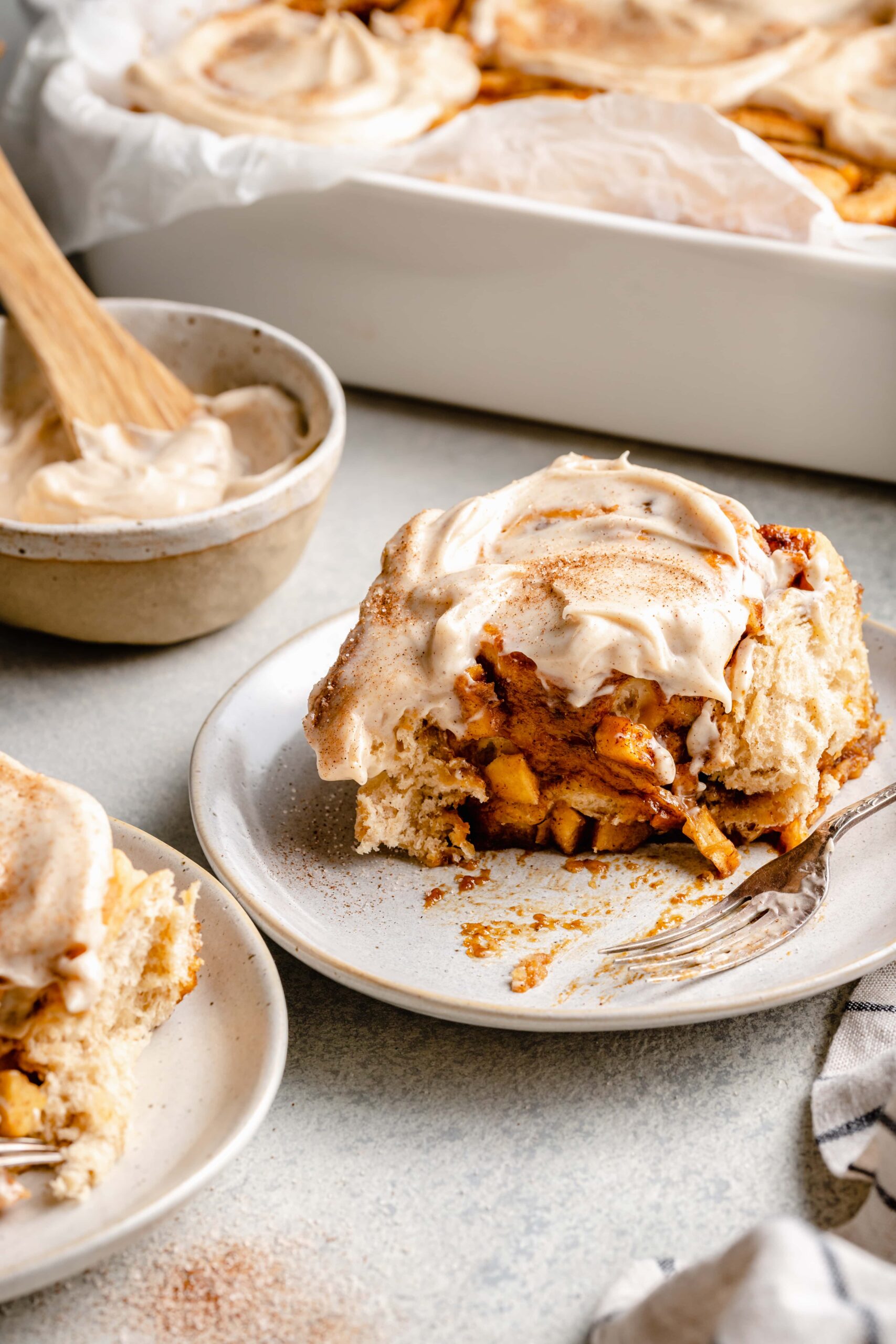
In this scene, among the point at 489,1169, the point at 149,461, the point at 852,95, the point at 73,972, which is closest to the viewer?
the point at 73,972

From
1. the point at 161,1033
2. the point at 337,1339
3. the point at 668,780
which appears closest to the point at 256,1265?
the point at 337,1339

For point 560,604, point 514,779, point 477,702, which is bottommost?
point 514,779

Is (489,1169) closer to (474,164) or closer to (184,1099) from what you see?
(184,1099)

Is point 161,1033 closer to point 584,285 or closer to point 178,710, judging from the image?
point 178,710

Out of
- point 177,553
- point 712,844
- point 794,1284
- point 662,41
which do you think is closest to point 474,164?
point 662,41

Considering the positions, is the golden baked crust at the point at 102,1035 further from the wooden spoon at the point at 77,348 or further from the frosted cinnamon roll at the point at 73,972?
the wooden spoon at the point at 77,348

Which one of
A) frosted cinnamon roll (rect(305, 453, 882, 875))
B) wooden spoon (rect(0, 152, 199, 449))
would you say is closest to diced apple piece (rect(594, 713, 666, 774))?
frosted cinnamon roll (rect(305, 453, 882, 875))

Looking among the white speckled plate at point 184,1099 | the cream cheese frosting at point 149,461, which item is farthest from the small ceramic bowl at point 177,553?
the white speckled plate at point 184,1099
